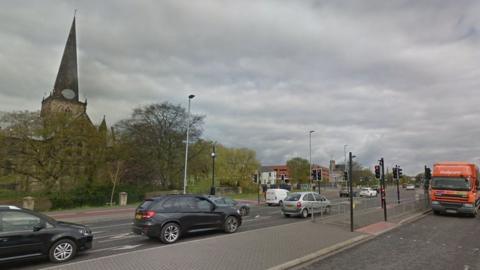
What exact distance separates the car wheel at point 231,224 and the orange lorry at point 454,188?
14.7 meters

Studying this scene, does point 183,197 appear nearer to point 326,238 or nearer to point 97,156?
point 326,238

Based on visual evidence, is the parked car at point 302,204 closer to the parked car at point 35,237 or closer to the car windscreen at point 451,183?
the car windscreen at point 451,183

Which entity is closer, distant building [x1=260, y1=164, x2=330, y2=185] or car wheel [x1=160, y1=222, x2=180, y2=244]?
car wheel [x1=160, y1=222, x2=180, y2=244]

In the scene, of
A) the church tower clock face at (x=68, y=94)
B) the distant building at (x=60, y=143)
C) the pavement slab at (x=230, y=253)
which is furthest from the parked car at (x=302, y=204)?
the church tower clock face at (x=68, y=94)

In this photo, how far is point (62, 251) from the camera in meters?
8.58

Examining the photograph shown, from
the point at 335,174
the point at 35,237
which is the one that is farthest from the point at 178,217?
the point at 335,174

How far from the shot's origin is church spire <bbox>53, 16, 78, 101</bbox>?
68.9 m

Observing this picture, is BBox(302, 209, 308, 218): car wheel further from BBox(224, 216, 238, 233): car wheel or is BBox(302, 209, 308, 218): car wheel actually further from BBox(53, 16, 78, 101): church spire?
BBox(53, 16, 78, 101): church spire

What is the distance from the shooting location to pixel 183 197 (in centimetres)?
1225

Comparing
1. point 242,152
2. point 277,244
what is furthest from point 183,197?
point 242,152

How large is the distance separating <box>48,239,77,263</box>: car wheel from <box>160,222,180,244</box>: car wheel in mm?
2915

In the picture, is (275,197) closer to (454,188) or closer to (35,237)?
(454,188)

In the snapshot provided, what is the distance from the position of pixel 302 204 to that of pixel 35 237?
579 inches

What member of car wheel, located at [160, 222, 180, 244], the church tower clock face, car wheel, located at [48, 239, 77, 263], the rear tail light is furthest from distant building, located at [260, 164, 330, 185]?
the church tower clock face
